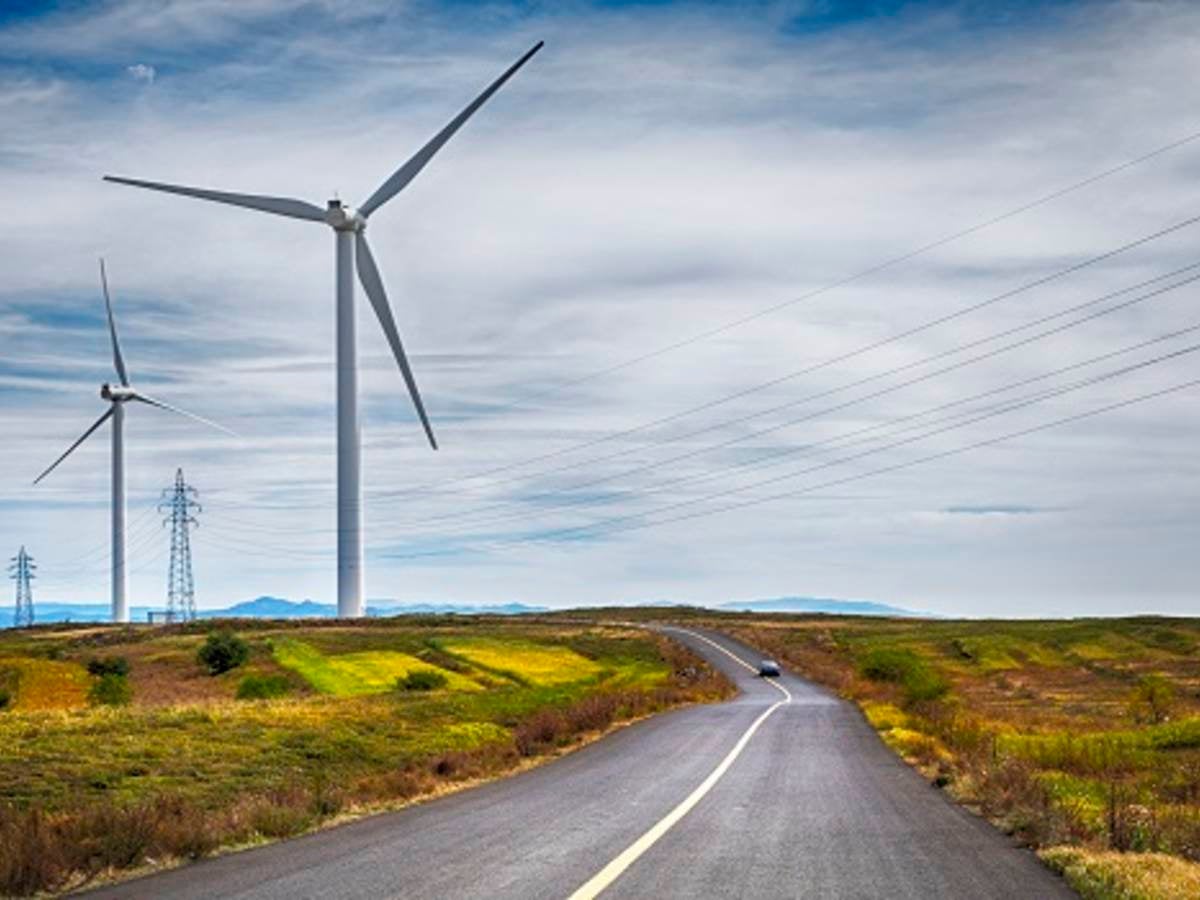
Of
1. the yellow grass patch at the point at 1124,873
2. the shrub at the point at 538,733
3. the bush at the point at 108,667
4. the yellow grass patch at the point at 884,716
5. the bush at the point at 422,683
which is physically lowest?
the yellow grass patch at the point at 884,716

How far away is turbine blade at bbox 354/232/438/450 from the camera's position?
254 ft

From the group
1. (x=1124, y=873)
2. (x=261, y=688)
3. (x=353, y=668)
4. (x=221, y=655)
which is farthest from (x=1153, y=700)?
(x=1124, y=873)

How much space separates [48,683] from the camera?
69.4m

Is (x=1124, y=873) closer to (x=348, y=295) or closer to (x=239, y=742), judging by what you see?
(x=239, y=742)

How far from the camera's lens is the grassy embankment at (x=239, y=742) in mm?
16484

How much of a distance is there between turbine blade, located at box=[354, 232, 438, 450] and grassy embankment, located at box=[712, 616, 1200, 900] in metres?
28.1

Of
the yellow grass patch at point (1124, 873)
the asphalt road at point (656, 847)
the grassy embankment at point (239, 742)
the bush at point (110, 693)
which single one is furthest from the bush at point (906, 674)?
the yellow grass patch at point (1124, 873)

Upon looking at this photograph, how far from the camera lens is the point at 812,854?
626 inches

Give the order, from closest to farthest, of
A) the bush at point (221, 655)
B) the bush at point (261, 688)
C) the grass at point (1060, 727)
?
the grass at point (1060, 727) < the bush at point (261, 688) < the bush at point (221, 655)

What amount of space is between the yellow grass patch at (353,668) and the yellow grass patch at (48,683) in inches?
414

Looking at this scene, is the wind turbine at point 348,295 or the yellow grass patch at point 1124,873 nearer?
the yellow grass patch at point 1124,873

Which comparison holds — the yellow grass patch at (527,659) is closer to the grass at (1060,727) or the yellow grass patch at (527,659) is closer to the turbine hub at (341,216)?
the grass at (1060,727)

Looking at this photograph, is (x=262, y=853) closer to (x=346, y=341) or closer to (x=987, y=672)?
(x=346, y=341)

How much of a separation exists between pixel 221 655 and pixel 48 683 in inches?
430
